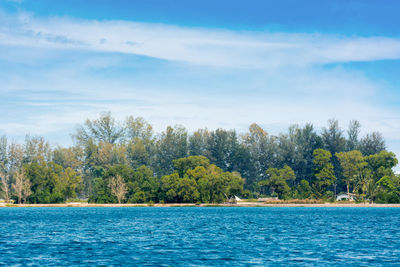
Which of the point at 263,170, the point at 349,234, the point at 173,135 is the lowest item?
the point at 349,234

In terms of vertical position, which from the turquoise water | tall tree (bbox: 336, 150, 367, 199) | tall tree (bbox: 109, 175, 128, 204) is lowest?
the turquoise water

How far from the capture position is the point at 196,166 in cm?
10569

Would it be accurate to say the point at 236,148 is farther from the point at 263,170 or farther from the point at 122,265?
the point at 122,265

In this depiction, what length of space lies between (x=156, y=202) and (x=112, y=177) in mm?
10946

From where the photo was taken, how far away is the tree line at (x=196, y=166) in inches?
3900

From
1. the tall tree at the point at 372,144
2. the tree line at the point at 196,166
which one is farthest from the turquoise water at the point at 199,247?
the tall tree at the point at 372,144

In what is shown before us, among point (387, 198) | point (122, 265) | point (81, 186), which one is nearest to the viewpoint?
point (122, 265)

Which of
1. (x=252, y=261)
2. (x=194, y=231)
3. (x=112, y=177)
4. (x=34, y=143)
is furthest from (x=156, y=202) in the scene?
(x=252, y=261)

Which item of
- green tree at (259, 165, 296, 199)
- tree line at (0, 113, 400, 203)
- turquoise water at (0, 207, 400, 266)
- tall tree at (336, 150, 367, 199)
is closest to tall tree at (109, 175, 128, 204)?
tree line at (0, 113, 400, 203)

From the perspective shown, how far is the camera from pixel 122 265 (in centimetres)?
2183

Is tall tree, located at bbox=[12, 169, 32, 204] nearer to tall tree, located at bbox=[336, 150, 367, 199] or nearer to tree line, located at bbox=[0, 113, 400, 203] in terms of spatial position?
tree line, located at bbox=[0, 113, 400, 203]

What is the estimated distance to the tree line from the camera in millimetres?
99062

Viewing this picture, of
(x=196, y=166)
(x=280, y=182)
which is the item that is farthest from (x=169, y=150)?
(x=280, y=182)

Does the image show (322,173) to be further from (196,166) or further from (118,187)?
(118,187)
